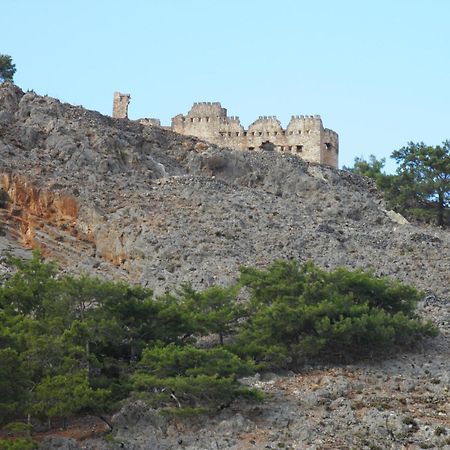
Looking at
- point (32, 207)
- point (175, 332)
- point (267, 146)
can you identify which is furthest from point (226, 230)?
point (267, 146)

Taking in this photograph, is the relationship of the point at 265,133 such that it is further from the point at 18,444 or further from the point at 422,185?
the point at 18,444

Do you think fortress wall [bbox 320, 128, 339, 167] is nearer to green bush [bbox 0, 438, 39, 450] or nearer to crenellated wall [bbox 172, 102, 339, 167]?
crenellated wall [bbox 172, 102, 339, 167]

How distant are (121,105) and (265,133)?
9.55 metres

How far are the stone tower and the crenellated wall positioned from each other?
363 cm

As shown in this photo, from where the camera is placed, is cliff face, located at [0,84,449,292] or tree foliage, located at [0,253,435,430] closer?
tree foliage, located at [0,253,435,430]

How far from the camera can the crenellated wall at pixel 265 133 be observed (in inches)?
2771

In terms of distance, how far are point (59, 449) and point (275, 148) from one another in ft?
133

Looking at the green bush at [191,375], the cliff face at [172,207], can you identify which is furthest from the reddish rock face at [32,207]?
the green bush at [191,375]

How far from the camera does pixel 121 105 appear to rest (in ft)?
241

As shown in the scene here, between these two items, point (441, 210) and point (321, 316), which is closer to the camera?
point (321, 316)

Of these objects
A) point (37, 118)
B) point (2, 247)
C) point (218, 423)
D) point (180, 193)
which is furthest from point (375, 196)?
point (218, 423)

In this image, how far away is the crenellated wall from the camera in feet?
231

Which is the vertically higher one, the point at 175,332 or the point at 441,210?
the point at 441,210

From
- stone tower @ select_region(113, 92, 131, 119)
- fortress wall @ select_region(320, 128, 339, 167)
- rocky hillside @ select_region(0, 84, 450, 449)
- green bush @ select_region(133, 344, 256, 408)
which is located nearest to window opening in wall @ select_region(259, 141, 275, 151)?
fortress wall @ select_region(320, 128, 339, 167)
